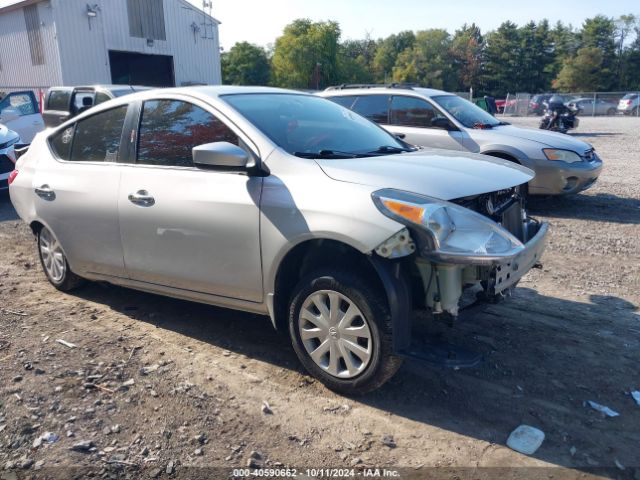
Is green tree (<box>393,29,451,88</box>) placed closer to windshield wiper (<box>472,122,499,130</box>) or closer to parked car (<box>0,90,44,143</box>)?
parked car (<box>0,90,44,143</box>)

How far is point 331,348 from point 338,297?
34 cm

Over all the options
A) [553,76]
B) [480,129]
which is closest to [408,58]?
[553,76]

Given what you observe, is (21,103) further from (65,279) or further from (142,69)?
(142,69)

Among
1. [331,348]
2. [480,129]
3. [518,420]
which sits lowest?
[518,420]

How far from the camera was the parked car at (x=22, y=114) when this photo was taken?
12.7 metres

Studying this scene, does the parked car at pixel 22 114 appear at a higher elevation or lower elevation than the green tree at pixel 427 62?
lower

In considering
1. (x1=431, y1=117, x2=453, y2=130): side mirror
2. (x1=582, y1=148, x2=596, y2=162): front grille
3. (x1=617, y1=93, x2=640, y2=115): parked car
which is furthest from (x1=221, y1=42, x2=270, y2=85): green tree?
(x1=582, y1=148, x2=596, y2=162): front grille

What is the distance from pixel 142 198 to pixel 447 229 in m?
2.22

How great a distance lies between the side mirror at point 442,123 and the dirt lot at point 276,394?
3.95 metres

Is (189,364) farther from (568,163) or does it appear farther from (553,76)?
Result: (553,76)

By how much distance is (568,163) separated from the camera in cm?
820

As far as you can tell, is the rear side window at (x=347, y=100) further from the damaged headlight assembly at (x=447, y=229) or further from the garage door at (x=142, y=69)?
the garage door at (x=142, y=69)

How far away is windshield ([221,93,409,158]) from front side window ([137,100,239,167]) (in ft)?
0.68

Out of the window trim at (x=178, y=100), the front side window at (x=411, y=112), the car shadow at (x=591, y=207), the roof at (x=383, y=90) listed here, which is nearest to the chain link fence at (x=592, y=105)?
the car shadow at (x=591, y=207)
